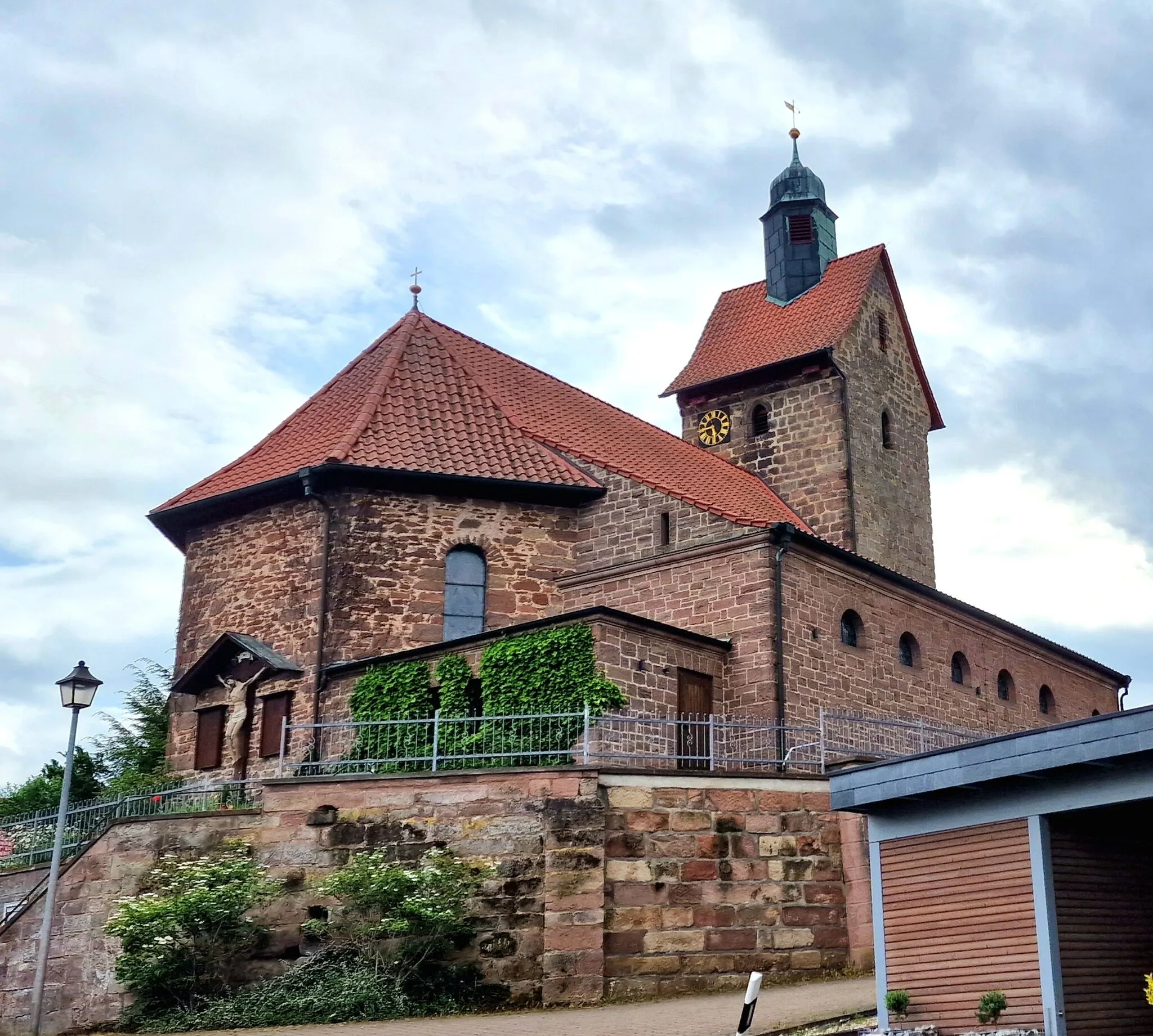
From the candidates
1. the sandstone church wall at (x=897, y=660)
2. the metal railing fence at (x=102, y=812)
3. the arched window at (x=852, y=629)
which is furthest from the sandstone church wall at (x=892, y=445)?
the metal railing fence at (x=102, y=812)

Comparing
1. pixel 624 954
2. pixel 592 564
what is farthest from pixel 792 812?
pixel 592 564

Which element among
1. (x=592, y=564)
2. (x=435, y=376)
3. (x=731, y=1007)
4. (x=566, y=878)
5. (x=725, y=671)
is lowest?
(x=731, y=1007)

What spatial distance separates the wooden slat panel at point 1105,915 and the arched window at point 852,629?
11.4m

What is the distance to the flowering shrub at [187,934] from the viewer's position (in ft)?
55.7

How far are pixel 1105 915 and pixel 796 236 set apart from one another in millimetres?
26010

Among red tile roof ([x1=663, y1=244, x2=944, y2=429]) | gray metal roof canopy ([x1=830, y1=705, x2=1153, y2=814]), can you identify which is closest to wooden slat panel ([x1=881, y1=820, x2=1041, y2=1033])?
gray metal roof canopy ([x1=830, y1=705, x2=1153, y2=814])

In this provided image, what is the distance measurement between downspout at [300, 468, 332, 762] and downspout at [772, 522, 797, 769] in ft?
23.6

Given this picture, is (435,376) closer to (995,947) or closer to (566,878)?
(566,878)

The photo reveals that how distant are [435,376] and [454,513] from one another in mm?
3691

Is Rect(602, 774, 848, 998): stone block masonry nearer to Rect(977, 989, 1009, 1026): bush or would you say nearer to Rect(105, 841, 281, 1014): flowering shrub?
Rect(105, 841, 281, 1014): flowering shrub

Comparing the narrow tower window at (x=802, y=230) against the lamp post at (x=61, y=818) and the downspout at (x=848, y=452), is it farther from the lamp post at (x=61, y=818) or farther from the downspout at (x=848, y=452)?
the lamp post at (x=61, y=818)

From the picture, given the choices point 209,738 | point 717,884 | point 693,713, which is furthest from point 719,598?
point 209,738

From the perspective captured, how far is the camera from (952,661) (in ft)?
95.9

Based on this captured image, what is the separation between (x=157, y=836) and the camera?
18.5 m
